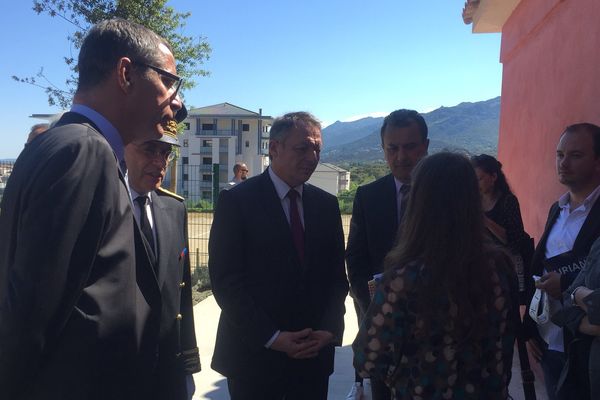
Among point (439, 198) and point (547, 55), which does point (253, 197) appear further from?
point (547, 55)

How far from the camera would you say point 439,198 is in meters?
1.81

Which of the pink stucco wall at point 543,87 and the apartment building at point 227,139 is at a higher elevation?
the apartment building at point 227,139

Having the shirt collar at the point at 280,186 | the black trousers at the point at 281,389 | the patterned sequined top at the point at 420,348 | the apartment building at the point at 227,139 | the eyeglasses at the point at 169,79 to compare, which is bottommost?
the black trousers at the point at 281,389

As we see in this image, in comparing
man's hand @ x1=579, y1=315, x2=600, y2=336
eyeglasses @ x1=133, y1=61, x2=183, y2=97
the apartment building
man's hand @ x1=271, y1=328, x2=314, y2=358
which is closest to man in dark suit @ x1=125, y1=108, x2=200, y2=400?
eyeglasses @ x1=133, y1=61, x2=183, y2=97

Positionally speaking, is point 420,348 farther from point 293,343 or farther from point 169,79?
point 169,79

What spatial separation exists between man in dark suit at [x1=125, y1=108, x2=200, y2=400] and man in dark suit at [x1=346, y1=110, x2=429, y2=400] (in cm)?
102

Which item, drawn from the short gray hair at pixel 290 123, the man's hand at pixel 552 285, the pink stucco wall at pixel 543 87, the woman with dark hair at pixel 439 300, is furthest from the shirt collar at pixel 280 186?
the pink stucco wall at pixel 543 87

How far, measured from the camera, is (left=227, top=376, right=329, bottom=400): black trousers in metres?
2.38

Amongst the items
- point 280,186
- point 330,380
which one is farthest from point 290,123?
point 330,380

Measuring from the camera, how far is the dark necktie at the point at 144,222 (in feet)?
7.00

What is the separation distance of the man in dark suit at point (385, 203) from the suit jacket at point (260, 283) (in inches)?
16.8

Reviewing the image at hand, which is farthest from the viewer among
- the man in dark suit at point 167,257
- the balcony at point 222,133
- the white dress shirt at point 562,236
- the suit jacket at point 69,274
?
the balcony at point 222,133

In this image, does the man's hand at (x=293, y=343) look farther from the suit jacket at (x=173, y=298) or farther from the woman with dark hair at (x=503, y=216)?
the woman with dark hair at (x=503, y=216)

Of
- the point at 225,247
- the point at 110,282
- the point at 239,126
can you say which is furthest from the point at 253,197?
the point at 239,126
